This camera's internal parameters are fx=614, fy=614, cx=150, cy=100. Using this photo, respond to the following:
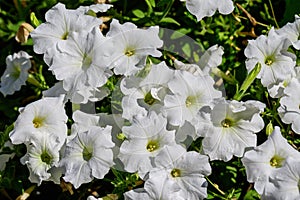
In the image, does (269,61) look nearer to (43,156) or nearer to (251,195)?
(251,195)

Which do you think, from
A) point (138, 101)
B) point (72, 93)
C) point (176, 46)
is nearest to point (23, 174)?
point (72, 93)

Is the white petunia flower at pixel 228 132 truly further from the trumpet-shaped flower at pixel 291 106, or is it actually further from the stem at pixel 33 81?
the stem at pixel 33 81

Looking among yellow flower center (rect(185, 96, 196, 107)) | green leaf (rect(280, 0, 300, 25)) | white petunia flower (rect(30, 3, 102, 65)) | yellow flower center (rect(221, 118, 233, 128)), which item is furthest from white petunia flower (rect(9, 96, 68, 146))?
green leaf (rect(280, 0, 300, 25))

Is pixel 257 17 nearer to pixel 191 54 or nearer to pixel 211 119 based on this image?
pixel 191 54

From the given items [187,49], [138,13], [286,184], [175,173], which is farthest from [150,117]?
[138,13]

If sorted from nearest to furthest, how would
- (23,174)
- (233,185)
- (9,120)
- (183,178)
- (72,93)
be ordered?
(183,178), (72,93), (233,185), (23,174), (9,120)
